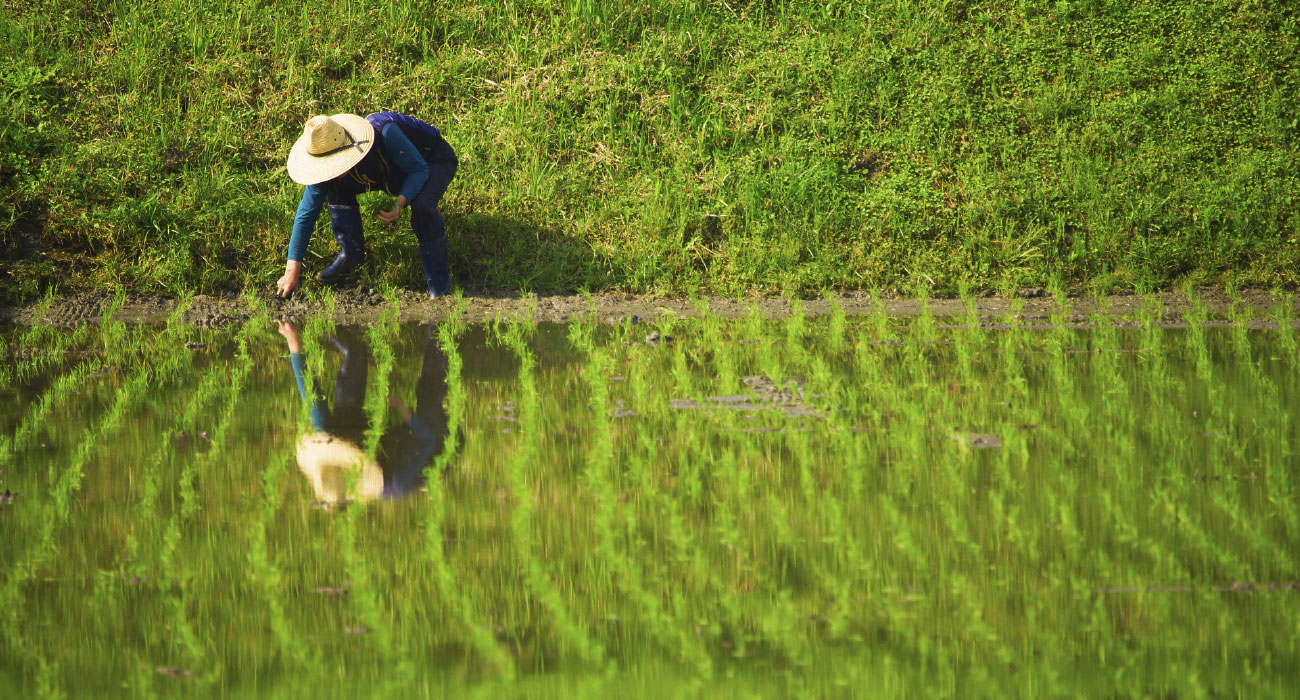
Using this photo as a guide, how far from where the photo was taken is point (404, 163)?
7355 mm

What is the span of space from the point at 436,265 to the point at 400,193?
0.58 meters

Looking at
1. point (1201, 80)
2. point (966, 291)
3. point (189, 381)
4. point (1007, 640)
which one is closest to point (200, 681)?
point (1007, 640)

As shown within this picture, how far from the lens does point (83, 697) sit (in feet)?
8.46

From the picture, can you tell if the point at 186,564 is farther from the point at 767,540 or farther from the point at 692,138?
the point at 692,138

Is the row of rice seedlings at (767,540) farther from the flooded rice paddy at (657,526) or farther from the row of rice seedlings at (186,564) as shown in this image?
the row of rice seedlings at (186,564)

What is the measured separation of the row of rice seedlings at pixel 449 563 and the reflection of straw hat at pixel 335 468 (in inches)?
7.7

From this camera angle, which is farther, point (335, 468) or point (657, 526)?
point (335, 468)

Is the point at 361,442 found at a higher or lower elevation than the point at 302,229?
lower

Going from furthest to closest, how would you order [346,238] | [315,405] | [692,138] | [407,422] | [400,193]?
[692,138], [346,238], [400,193], [315,405], [407,422]

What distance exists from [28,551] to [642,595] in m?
1.71

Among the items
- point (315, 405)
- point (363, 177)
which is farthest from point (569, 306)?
point (315, 405)

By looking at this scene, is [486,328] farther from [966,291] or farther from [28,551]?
[28,551]

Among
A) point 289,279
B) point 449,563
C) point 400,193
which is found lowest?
point 449,563

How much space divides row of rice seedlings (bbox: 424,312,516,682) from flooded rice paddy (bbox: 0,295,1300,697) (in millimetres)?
14
